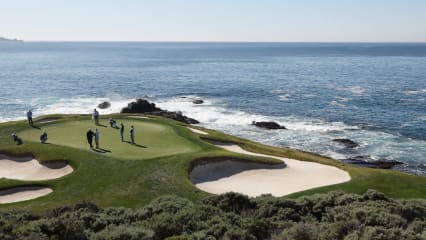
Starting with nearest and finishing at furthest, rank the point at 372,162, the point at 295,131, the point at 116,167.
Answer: the point at 116,167, the point at 372,162, the point at 295,131

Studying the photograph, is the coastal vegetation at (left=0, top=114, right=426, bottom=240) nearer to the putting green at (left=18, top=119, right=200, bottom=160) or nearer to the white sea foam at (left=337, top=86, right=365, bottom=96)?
the putting green at (left=18, top=119, right=200, bottom=160)

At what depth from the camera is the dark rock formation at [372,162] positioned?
150 ft

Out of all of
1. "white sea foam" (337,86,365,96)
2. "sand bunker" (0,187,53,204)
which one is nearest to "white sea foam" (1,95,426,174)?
"white sea foam" (337,86,365,96)

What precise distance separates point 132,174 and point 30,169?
7172 millimetres

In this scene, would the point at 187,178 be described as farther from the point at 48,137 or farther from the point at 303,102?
the point at 303,102

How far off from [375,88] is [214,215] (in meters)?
92.2

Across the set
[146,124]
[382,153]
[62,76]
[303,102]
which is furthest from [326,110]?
[62,76]

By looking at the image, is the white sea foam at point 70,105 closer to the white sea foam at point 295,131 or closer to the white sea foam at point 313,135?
the white sea foam at point 295,131

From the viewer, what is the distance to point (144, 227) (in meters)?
14.8

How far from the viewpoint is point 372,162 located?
4656 cm

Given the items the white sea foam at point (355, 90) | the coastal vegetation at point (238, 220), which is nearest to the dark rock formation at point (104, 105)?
the white sea foam at point (355, 90)

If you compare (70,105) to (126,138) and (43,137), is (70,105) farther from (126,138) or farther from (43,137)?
(43,137)

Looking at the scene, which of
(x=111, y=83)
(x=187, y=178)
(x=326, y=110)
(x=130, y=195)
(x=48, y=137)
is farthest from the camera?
(x=111, y=83)

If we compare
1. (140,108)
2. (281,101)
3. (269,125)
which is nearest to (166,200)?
(269,125)
